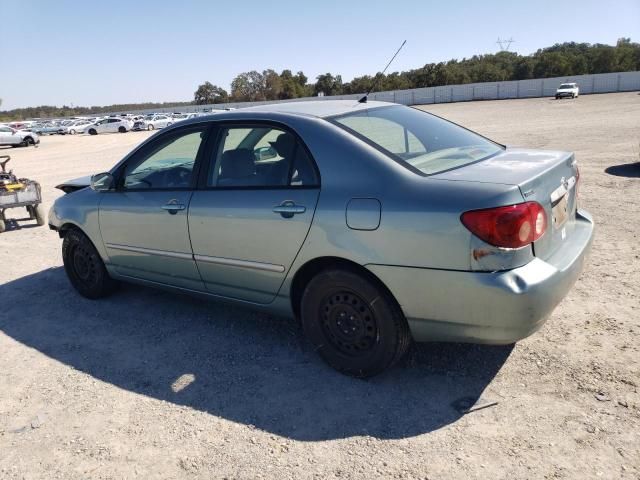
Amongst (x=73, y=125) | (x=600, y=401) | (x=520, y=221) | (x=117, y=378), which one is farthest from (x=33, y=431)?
(x=73, y=125)

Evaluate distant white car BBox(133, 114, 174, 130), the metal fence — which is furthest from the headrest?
the metal fence

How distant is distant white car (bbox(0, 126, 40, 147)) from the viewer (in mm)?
33406

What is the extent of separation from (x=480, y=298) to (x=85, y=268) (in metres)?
3.94

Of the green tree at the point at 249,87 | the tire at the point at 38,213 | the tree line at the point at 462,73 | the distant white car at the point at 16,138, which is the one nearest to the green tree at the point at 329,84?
the tree line at the point at 462,73

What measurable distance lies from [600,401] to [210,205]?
2.80 meters

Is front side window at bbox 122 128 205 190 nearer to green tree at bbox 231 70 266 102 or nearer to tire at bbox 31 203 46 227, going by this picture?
tire at bbox 31 203 46 227

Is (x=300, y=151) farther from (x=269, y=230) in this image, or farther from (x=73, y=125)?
(x=73, y=125)

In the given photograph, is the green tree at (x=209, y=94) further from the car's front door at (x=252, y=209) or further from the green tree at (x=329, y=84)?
the car's front door at (x=252, y=209)

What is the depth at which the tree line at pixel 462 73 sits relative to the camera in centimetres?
7606

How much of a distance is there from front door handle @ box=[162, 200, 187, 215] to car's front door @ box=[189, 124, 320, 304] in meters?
0.13

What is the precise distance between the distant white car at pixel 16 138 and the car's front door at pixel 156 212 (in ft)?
113

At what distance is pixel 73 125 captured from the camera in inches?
2029

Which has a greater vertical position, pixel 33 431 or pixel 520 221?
pixel 520 221

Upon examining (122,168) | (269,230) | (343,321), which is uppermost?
(122,168)
